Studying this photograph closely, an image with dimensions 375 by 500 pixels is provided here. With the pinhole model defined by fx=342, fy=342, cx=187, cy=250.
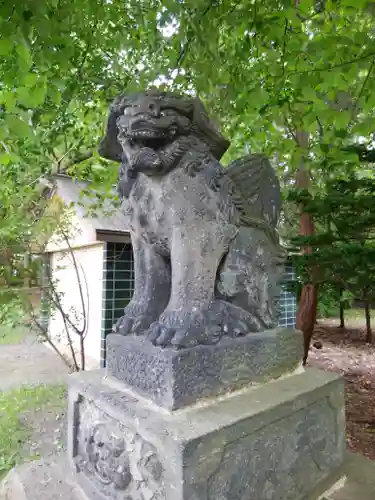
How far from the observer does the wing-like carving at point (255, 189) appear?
1.53 m

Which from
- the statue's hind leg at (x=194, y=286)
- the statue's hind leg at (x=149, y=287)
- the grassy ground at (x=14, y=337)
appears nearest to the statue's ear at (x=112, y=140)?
the statue's hind leg at (x=149, y=287)

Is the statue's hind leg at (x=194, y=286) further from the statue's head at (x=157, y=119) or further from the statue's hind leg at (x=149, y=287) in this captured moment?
the statue's head at (x=157, y=119)

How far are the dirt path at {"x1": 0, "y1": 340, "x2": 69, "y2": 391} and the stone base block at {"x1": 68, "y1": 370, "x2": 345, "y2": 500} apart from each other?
3.61 m

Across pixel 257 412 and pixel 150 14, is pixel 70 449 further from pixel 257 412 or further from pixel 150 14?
pixel 150 14

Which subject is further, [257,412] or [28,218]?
[28,218]

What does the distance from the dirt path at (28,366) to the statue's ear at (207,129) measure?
409 centimetres

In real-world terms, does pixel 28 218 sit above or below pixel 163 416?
above

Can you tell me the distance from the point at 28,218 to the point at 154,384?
10.3 ft

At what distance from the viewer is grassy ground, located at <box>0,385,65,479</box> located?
8.79 ft

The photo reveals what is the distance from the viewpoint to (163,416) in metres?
1.06

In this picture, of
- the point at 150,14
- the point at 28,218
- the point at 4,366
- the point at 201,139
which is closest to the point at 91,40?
the point at 150,14

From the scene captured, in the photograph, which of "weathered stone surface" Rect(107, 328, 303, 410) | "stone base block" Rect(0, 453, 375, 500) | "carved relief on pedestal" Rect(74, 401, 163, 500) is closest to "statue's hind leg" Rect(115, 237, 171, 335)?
"weathered stone surface" Rect(107, 328, 303, 410)

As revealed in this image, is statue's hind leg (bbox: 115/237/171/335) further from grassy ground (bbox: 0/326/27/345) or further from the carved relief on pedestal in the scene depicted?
grassy ground (bbox: 0/326/27/345)

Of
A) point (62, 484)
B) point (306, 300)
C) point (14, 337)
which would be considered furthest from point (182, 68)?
point (14, 337)
